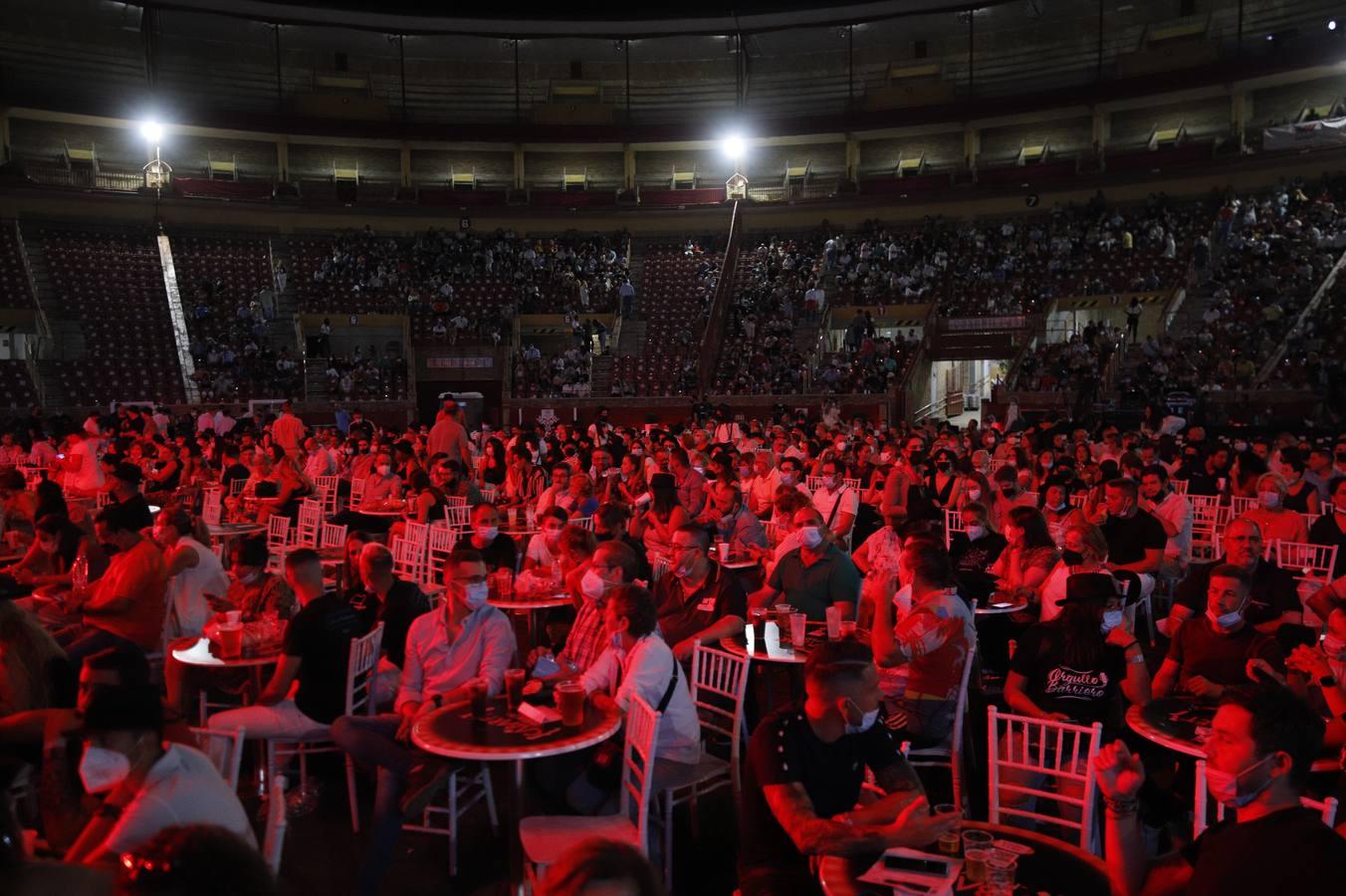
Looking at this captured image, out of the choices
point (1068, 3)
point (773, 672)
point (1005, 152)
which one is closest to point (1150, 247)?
point (1005, 152)

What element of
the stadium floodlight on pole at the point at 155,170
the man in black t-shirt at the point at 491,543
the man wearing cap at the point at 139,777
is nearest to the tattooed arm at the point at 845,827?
the man wearing cap at the point at 139,777

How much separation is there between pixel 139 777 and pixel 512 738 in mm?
1553

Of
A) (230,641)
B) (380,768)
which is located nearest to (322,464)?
(230,641)

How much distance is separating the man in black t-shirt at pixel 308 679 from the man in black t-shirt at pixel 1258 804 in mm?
3712

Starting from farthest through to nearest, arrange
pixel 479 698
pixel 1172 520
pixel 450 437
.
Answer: pixel 450 437, pixel 1172 520, pixel 479 698

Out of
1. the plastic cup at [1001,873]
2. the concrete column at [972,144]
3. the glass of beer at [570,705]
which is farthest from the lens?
the concrete column at [972,144]

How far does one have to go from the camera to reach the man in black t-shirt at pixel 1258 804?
8.70 ft

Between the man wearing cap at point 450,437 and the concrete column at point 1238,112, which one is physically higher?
the concrete column at point 1238,112

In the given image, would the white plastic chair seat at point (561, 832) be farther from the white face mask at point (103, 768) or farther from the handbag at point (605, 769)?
the white face mask at point (103, 768)

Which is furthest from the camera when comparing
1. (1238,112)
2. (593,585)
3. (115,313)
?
(1238,112)

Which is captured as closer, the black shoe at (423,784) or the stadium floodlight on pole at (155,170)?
the black shoe at (423,784)

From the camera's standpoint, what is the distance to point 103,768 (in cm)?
318

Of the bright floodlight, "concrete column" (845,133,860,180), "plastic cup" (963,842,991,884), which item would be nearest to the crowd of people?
"plastic cup" (963,842,991,884)

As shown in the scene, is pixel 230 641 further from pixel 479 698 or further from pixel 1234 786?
pixel 1234 786
